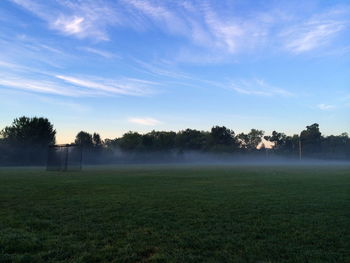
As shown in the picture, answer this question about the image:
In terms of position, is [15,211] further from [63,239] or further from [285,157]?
[285,157]

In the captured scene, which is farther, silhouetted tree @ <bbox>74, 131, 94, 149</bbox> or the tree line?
silhouetted tree @ <bbox>74, 131, 94, 149</bbox>

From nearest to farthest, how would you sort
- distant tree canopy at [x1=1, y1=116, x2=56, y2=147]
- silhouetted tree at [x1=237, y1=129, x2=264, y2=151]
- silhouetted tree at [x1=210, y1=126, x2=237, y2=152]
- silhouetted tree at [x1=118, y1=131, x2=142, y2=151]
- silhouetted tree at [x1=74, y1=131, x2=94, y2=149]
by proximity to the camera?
distant tree canopy at [x1=1, y1=116, x2=56, y2=147] < silhouetted tree at [x1=118, y1=131, x2=142, y2=151] < silhouetted tree at [x1=74, y1=131, x2=94, y2=149] < silhouetted tree at [x1=210, y1=126, x2=237, y2=152] < silhouetted tree at [x1=237, y1=129, x2=264, y2=151]

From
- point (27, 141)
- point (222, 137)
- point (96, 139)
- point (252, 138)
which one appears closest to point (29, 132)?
point (27, 141)

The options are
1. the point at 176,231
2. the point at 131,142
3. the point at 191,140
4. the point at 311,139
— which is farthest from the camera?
the point at 191,140

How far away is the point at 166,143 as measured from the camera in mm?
101438

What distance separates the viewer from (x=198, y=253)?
439 centimetres

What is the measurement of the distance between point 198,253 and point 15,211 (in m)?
5.11

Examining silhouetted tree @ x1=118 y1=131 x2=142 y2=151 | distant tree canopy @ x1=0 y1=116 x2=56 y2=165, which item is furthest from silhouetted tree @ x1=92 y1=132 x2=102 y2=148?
distant tree canopy @ x1=0 y1=116 x2=56 y2=165

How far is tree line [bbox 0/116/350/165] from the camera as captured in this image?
67.9 metres

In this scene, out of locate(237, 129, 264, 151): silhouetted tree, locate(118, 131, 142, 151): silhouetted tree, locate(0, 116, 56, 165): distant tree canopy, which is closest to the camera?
locate(0, 116, 56, 165): distant tree canopy

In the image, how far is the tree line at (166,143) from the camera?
6794 cm

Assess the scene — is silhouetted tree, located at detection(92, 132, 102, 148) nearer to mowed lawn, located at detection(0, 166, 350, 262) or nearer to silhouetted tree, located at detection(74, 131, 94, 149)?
silhouetted tree, located at detection(74, 131, 94, 149)

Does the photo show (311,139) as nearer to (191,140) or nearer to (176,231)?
(191,140)

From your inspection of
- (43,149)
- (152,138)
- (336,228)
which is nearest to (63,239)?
(336,228)
